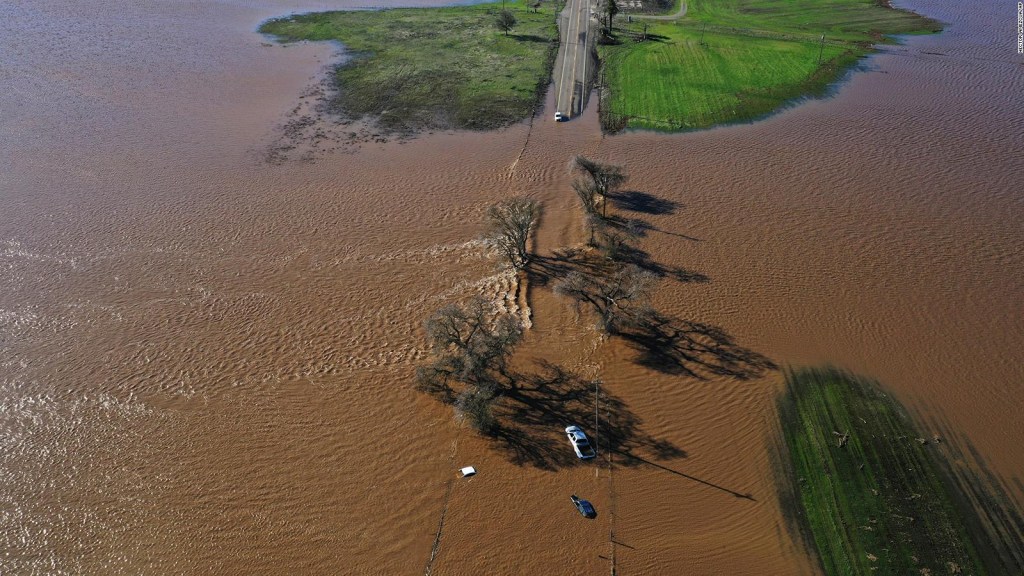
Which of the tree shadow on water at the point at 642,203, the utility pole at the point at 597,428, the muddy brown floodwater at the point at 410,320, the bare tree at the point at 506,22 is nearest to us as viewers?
the muddy brown floodwater at the point at 410,320

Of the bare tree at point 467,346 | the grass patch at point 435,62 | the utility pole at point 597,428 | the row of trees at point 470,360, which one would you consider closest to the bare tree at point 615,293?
the row of trees at point 470,360

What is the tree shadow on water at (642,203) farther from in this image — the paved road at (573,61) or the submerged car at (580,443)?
the submerged car at (580,443)

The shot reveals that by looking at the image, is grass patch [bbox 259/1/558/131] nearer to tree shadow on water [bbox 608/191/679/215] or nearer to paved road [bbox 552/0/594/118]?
paved road [bbox 552/0/594/118]

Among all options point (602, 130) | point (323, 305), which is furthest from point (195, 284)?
point (602, 130)

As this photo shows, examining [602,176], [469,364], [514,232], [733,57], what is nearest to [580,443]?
[469,364]

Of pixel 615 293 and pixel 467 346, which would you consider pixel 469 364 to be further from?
pixel 615 293

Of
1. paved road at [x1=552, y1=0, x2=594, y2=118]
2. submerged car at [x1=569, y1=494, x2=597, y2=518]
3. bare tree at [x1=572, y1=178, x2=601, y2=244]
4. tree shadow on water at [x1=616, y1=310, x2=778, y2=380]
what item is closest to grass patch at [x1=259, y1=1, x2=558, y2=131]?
paved road at [x1=552, y1=0, x2=594, y2=118]

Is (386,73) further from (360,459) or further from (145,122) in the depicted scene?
(360,459)
